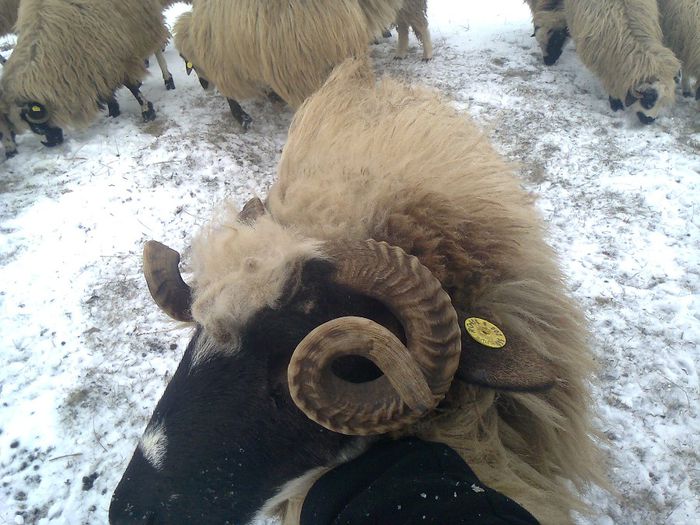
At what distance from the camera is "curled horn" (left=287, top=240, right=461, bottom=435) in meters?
1.40

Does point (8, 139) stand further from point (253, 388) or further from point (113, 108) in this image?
point (253, 388)

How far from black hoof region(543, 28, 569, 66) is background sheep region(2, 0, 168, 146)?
18.6 ft

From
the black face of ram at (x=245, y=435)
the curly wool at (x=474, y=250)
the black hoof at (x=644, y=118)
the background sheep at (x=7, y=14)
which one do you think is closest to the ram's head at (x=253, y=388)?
the black face of ram at (x=245, y=435)

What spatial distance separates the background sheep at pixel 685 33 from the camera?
18.7 ft

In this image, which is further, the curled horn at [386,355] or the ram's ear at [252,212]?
the ram's ear at [252,212]

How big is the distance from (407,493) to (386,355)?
0.45 m

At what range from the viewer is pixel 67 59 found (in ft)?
18.3

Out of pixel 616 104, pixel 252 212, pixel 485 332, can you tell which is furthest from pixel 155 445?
pixel 616 104

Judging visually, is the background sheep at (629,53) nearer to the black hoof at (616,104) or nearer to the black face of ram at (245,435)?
the black hoof at (616,104)

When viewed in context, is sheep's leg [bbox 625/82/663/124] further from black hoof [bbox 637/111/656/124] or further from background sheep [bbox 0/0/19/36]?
background sheep [bbox 0/0/19/36]

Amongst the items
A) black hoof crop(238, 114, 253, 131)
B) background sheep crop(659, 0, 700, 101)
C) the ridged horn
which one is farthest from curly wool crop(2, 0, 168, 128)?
background sheep crop(659, 0, 700, 101)

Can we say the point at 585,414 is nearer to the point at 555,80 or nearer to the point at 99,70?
the point at 555,80

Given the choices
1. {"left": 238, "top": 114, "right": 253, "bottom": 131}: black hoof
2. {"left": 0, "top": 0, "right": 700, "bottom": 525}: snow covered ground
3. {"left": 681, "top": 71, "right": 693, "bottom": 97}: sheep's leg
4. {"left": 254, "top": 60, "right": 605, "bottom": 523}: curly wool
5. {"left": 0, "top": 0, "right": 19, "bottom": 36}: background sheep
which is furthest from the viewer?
{"left": 0, "top": 0, "right": 19, "bottom": 36}: background sheep

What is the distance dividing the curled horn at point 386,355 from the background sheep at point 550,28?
6.57m
